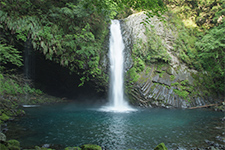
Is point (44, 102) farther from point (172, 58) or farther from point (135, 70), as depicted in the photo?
point (172, 58)

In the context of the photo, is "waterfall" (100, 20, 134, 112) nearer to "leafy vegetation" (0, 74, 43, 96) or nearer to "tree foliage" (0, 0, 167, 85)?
"tree foliage" (0, 0, 167, 85)

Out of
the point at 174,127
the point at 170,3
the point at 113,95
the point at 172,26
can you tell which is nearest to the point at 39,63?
the point at 113,95

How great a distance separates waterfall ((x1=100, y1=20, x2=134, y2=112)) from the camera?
12.6 m

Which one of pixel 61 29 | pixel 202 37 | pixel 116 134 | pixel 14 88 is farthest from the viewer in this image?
pixel 202 37

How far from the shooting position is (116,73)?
13.1 metres

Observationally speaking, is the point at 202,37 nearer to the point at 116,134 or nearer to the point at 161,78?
the point at 161,78

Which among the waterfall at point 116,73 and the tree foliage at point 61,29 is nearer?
the tree foliage at point 61,29

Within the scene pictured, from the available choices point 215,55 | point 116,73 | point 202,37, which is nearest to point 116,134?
point 116,73

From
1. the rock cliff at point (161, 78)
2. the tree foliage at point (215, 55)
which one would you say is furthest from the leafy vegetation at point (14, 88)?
the tree foliage at point (215, 55)

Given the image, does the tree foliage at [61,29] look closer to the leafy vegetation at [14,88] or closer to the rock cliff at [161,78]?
the leafy vegetation at [14,88]

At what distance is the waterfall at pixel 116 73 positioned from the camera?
12.6 meters

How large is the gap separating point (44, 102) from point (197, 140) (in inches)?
448

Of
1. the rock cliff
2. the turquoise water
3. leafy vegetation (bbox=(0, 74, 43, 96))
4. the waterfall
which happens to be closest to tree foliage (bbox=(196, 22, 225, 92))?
the rock cliff

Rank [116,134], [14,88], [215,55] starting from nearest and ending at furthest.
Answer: [116,134]
[14,88]
[215,55]
